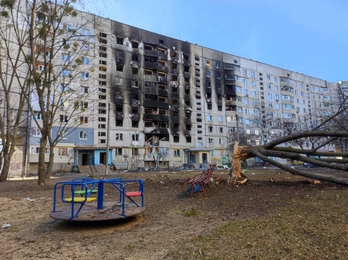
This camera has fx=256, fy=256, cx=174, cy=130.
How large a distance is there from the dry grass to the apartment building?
36850 millimetres

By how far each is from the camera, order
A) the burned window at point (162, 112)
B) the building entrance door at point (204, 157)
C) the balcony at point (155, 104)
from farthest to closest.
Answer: the building entrance door at point (204, 157), the burned window at point (162, 112), the balcony at point (155, 104)

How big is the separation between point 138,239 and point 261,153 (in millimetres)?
7805

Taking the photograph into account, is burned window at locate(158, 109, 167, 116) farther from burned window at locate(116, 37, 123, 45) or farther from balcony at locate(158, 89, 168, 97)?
burned window at locate(116, 37, 123, 45)

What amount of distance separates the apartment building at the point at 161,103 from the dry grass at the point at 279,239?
36.9m

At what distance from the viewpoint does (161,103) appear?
52.8 metres

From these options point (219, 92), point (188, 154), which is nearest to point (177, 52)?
point (219, 92)

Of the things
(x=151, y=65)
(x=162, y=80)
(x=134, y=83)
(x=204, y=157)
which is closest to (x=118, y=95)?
(x=134, y=83)

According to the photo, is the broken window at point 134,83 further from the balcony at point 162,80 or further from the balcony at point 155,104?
the balcony at point 162,80

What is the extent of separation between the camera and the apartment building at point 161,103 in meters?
44.4

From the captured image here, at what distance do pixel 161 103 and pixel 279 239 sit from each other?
162ft

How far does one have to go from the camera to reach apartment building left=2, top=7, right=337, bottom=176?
4441 cm

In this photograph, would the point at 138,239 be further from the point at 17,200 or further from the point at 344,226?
the point at 17,200

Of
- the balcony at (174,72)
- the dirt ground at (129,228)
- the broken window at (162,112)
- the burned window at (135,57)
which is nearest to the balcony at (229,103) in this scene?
the balcony at (174,72)

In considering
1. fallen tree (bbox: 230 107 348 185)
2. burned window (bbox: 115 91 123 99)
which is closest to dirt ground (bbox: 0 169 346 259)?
fallen tree (bbox: 230 107 348 185)
